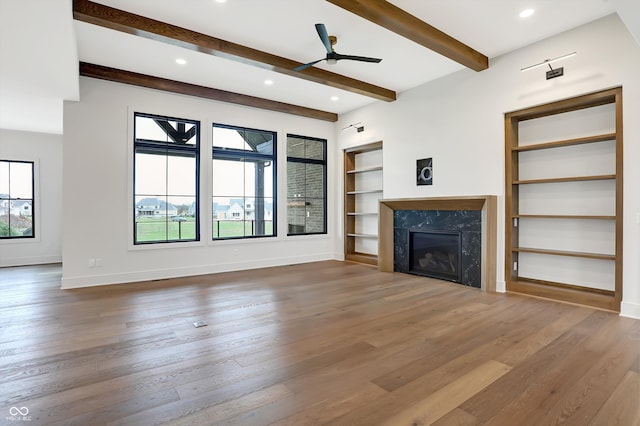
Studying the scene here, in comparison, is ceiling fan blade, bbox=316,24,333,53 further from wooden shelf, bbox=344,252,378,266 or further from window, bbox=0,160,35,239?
window, bbox=0,160,35,239

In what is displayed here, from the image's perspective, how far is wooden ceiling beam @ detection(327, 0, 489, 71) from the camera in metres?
3.26

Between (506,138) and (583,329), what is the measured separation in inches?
101

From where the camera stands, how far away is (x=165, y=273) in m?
Answer: 5.53

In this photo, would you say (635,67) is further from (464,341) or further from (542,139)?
(464,341)

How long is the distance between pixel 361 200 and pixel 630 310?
186 inches

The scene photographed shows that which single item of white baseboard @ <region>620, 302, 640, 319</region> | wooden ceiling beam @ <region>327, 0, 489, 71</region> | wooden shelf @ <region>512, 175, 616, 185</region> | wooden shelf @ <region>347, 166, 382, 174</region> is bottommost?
white baseboard @ <region>620, 302, 640, 319</region>

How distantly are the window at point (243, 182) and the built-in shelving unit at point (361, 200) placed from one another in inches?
66.0

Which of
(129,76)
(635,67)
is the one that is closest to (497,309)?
(635,67)

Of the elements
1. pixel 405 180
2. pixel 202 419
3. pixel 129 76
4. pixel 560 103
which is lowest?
pixel 202 419

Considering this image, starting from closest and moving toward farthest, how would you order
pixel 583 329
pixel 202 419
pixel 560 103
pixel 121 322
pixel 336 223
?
pixel 202 419, pixel 583 329, pixel 121 322, pixel 560 103, pixel 336 223

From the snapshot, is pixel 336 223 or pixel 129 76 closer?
pixel 129 76

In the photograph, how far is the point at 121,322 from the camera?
335cm

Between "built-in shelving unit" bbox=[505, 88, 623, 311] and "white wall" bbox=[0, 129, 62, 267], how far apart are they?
9117 mm

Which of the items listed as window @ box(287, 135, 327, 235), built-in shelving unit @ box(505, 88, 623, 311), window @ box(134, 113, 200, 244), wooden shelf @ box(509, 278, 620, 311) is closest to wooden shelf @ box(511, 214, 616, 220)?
built-in shelving unit @ box(505, 88, 623, 311)
